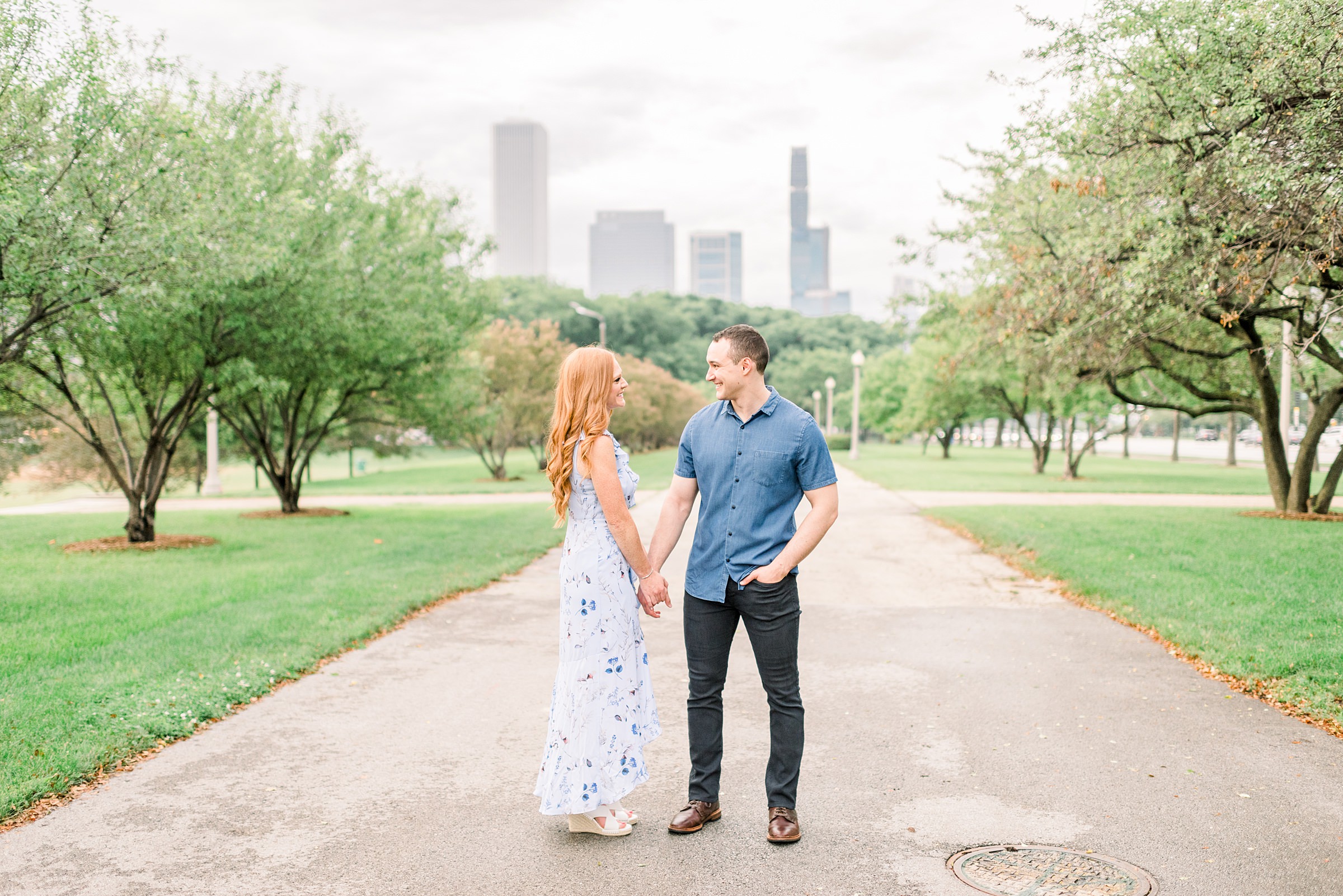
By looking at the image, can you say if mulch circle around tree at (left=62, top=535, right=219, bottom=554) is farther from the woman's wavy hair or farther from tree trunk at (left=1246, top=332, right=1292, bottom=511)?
tree trunk at (left=1246, top=332, right=1292, bottom=511)

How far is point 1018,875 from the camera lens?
3.61m

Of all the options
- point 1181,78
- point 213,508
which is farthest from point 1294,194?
point 213,508

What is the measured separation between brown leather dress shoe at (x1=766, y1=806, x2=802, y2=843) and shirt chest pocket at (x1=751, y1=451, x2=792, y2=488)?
1281mm

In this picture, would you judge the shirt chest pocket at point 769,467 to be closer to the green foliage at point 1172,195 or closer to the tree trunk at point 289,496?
the green foliage at point 1172,195

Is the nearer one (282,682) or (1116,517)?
(282,682)

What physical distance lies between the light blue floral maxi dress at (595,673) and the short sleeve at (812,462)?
0.70m

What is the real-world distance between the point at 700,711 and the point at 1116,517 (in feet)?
45.9

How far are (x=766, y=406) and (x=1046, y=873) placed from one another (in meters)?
2.00

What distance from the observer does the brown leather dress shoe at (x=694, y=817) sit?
4.01 metres

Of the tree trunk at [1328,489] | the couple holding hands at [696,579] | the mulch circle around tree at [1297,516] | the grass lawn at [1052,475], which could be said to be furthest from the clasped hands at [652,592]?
the grass lawn at [1052,475]

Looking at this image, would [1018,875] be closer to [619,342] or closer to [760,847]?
[760,847]

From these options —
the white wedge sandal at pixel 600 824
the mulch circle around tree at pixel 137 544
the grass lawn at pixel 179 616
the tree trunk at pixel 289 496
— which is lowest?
the white wedge sandal at pixel 600 824

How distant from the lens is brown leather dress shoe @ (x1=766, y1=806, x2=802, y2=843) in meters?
3.89

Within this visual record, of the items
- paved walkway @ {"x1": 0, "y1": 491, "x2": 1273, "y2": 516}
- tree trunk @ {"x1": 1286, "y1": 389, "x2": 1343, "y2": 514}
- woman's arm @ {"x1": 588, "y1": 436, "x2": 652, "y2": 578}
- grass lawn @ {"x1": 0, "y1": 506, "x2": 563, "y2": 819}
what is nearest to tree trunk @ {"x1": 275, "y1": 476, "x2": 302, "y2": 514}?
paved walkway @ {"x1": 0, "y1": 491, "x2": 1273, "y2": 516}
